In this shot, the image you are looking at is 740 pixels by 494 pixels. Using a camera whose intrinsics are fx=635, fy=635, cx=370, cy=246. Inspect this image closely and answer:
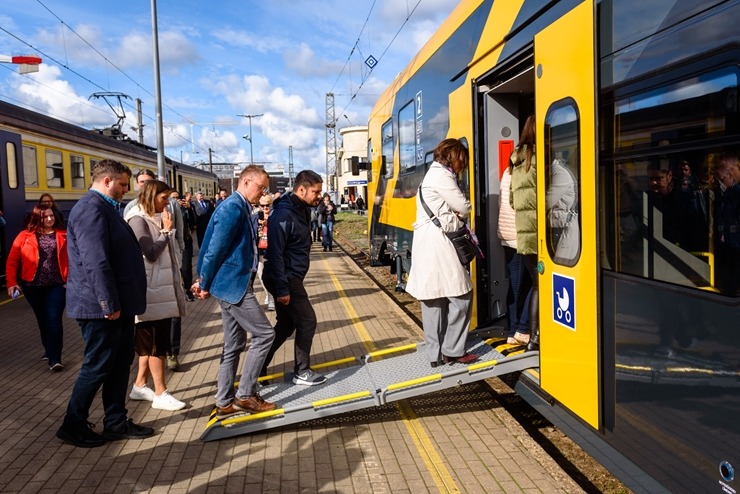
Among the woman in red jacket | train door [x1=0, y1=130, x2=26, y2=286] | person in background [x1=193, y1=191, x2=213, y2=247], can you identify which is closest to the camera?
the woman in red jacket

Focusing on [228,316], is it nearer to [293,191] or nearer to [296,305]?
[296,305]

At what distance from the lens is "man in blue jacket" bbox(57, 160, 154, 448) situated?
417 centimetres

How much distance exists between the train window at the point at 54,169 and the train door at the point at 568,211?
12.1m

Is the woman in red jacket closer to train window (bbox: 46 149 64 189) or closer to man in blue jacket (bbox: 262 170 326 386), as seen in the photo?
man in blue jacket (bbox: 262 170 326 386)

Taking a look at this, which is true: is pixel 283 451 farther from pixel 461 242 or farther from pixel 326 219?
pixel 326 219

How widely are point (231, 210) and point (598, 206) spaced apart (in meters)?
2.41

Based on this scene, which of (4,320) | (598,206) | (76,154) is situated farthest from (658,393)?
(76,154)

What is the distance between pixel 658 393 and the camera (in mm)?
2943

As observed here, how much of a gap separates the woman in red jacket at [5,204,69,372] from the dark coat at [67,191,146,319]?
2263 millimetres

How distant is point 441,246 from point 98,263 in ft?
8.00

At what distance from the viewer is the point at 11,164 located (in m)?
11.6

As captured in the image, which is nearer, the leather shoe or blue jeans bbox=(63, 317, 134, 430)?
blue jeans bbox=(63, 317, 134, 430)

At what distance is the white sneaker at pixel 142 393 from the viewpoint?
5371mm

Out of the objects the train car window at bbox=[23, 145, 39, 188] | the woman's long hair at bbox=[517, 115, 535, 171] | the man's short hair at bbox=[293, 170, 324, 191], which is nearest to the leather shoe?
the man's short hair at bbox=[293, 170, 324, 191]
